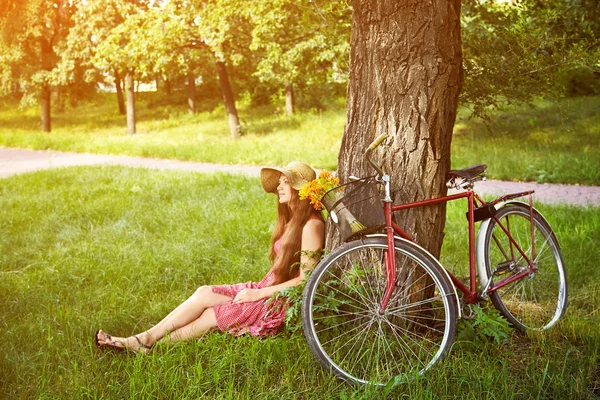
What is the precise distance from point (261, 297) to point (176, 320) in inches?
22.3

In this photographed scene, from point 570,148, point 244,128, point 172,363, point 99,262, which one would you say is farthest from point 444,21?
point 244,128

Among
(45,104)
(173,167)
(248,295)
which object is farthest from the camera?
(45,104)

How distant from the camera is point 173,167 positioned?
42.3ft

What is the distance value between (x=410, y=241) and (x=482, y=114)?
190 centimetres

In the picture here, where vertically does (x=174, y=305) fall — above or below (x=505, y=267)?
below

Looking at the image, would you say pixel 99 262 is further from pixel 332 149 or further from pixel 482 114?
pixel 332 149

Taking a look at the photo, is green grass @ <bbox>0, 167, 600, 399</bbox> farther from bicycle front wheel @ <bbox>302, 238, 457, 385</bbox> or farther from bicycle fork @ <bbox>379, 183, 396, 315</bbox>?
bicycle fork @ <bbox>379, 183, 396, 315</bbox>

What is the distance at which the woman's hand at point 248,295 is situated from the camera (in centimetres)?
394

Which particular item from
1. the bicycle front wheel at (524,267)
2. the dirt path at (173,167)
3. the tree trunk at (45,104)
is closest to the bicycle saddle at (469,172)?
the bicycle front wheel at (524,267)

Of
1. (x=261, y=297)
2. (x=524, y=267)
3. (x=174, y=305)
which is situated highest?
(x=524, y=267)

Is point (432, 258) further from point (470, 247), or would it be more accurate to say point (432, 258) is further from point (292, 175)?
point (292, 175)

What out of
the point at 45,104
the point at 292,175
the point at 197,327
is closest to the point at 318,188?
the point at 292,175

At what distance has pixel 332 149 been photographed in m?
13.6

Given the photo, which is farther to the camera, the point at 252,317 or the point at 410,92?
the point at 252,317
